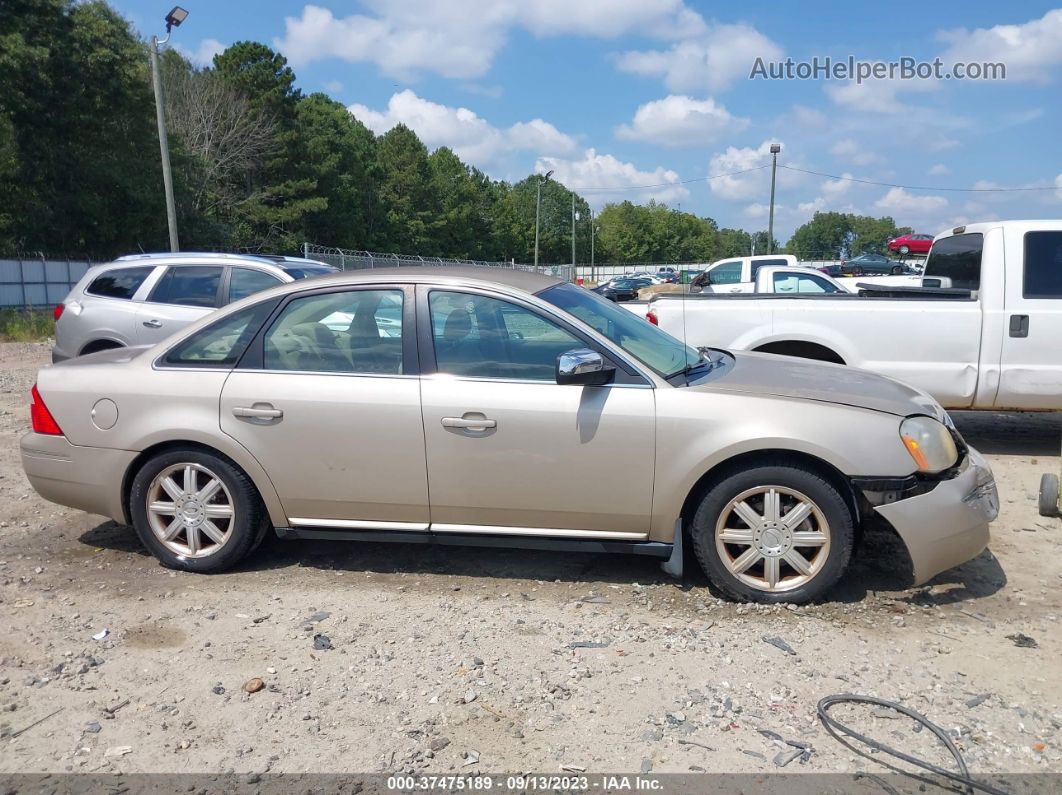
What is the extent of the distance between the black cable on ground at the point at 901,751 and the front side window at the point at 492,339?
1949 mm

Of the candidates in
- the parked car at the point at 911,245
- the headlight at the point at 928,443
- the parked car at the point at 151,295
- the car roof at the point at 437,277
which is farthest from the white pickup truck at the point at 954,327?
the parked car at the point at 911,245

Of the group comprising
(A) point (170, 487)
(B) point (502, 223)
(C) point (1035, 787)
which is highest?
(B) point (502, 223)

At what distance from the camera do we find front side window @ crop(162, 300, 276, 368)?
4.60 meters

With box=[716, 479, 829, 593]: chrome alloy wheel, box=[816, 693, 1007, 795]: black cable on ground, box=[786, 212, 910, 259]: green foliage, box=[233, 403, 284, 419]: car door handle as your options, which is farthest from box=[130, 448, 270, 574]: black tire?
box=[786, 212, 910, 259]: green foliage

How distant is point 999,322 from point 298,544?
5.91 m

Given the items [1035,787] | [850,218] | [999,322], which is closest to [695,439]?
[1035,787]

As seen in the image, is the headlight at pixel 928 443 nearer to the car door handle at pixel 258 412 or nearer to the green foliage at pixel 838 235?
the car door handle at pixel 258 412

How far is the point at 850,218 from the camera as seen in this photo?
13825 centimetres

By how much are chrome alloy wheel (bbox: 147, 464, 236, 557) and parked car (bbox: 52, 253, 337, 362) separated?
492cm

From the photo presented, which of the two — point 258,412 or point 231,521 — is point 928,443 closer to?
point 258,412

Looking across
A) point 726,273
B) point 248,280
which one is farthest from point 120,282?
point 726,273

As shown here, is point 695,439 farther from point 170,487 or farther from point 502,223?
point 502,223

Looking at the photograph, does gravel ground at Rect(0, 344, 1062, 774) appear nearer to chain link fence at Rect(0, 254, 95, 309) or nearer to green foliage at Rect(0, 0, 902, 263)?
chain link fence at Rect(0, 254, 95, 309)

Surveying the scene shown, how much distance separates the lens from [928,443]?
4008 mm
